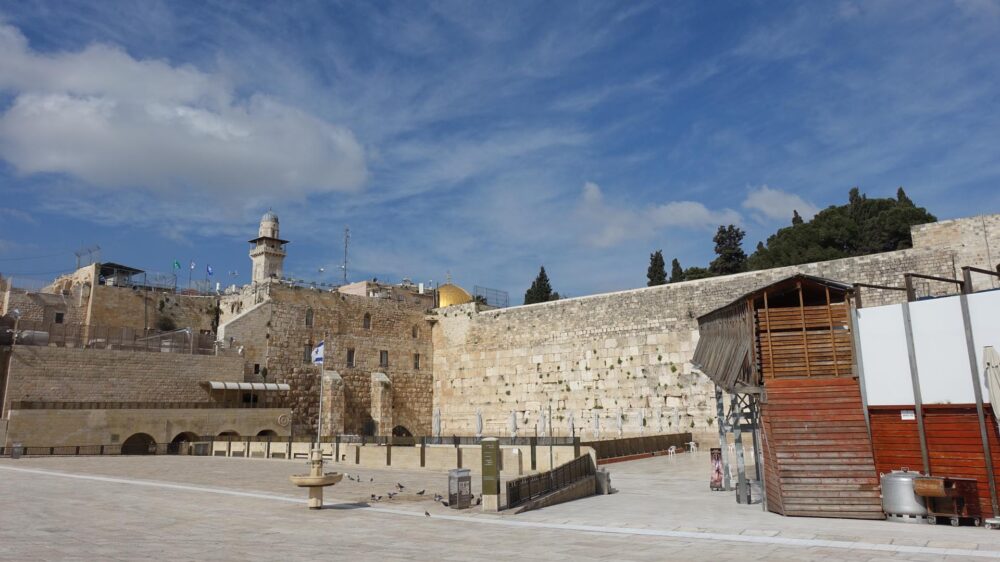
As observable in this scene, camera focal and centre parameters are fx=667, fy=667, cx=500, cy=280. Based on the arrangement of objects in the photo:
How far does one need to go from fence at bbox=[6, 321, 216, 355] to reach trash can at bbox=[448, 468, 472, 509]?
2129 cm

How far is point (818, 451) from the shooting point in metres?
10.8

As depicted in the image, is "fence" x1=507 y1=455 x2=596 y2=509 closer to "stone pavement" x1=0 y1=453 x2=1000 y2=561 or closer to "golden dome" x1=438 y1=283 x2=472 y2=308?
"stone pavement" x1=0 y1=453 x2=1000 y2=561

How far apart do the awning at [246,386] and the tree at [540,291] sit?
26.1 m

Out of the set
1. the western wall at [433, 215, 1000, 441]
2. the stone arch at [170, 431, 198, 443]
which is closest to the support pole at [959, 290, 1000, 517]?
the western wall at [433, 215, 1000, 441]

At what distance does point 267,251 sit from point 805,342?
123 feet

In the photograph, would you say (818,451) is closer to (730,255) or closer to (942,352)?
(942,352)

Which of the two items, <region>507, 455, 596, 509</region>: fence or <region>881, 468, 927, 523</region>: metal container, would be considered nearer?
<region>881, 468, 927, 523</region>: metal container

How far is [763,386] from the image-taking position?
462 inches

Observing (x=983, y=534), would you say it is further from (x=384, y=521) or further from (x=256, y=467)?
(x=256, y=467)

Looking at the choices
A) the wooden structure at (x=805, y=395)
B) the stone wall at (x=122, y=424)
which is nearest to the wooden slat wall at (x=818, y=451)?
the wooden structure at (x=805, y=395)

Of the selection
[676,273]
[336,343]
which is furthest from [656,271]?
[336,343]

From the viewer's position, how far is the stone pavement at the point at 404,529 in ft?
24.5

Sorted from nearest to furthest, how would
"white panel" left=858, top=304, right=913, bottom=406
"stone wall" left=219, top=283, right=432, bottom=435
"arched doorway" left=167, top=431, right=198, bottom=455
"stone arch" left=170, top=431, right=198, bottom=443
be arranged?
"white panel" left=858, top=304, right=913, bottom=406
"arched doorway" left=167, top=431, right=198, bottom=455
"stone arch" left=170, top=431, right=198, bottom=443
"stone wall" left=219, top=283, right=432, bottom=435

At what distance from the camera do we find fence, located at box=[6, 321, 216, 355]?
25.7 m
